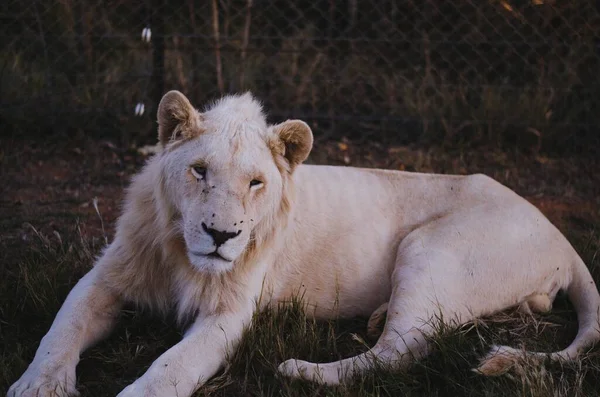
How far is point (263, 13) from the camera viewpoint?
24.7 feet

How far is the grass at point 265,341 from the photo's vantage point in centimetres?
311

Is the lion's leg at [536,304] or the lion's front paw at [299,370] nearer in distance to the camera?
the lion's front paw at [299,370]

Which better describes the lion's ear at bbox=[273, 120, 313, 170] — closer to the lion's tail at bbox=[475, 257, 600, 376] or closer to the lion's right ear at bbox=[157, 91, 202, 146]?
the lion's right ear at bbox=[157, 91, 202, 146]

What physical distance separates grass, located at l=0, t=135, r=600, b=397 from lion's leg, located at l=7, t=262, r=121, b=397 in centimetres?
10

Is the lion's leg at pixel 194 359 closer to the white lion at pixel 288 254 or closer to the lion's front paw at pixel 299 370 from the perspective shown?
the white lion at pixel 288 254

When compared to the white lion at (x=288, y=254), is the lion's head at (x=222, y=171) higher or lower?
higher

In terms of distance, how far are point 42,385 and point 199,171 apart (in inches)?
37.9

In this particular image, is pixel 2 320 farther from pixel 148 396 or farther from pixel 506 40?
pixel 506 40

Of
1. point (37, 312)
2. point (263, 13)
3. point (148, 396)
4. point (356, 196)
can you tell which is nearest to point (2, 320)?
point (37, 312)

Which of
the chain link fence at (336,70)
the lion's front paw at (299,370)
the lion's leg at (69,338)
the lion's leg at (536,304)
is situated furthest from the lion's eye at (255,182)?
the chain link fence at (336,70)

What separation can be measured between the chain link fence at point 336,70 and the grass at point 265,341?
1.75m

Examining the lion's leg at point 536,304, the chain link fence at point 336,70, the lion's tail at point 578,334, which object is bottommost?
the lion's leg at point 536,304

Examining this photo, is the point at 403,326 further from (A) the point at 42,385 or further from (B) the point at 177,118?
(A) the point at 42,385

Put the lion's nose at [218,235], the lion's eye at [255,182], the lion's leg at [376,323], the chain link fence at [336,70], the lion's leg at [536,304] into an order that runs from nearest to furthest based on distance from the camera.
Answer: the lion's nose at [218,235] → the lion's eye at [255,182] → the lion's leg at [376,323] → the lion's leg at [536,304] → the chain link fence at [336,70]
